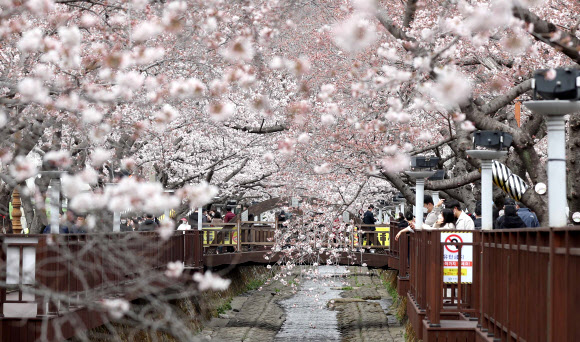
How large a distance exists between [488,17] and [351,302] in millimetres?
20005

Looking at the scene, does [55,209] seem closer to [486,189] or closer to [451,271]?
[451,271]

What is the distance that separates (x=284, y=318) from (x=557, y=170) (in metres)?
17.8

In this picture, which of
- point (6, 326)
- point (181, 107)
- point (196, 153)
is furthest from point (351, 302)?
point (6, 326)

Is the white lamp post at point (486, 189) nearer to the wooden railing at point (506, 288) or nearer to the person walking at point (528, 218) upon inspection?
the wooden railing at point (506, 288)

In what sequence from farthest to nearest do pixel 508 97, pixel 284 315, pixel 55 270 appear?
pixel 284 315 → pixel 508 97 → pixel 55 270

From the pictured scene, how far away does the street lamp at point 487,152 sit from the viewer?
29.9 feet

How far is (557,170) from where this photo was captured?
6.28 m

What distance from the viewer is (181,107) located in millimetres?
16234

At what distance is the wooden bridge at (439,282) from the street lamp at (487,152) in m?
0.35

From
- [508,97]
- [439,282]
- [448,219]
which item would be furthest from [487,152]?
[448,219]

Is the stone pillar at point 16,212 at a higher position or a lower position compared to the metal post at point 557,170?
lower

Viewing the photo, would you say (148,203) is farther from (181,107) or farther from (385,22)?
(181,107)

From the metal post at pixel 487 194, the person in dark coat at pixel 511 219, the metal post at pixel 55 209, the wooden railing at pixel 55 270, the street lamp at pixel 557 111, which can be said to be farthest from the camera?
the person in dark coat at pixel 511 219

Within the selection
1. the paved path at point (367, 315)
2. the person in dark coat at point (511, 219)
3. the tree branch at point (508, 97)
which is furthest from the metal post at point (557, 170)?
the paved path at point (367, 315)
